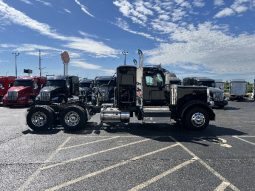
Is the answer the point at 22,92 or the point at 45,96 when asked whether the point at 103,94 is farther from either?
the point at 22,92

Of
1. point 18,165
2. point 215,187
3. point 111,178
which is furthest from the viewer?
point 18,165

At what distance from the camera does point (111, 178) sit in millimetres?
7305

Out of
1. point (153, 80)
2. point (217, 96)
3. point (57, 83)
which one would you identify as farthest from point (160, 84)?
point (217, 96)

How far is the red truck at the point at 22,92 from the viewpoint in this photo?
95.1 ft

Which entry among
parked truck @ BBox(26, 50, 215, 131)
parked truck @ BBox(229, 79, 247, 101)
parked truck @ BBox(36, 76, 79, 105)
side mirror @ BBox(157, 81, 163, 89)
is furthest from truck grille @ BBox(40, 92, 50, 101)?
parked truck @ BBox(229, 79, 247, 101)

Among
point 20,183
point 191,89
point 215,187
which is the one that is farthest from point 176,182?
point 191,89

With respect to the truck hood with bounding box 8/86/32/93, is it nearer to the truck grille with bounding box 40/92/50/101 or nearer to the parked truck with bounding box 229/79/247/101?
the truck grille with bounding box 40/92/50/101

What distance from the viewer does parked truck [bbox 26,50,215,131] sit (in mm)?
14508

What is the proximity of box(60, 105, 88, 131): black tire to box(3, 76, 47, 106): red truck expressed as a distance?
622 inches

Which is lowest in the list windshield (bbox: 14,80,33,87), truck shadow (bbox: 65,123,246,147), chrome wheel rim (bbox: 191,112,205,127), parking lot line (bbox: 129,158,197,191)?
parking lot line (bbox: 129,158,197,191)

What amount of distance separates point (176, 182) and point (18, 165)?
397 centimetres

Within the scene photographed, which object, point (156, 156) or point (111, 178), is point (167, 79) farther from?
point (111, 178)

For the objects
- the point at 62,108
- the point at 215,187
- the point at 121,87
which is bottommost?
the point at 215,187

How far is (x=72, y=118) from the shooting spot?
1452 cm
